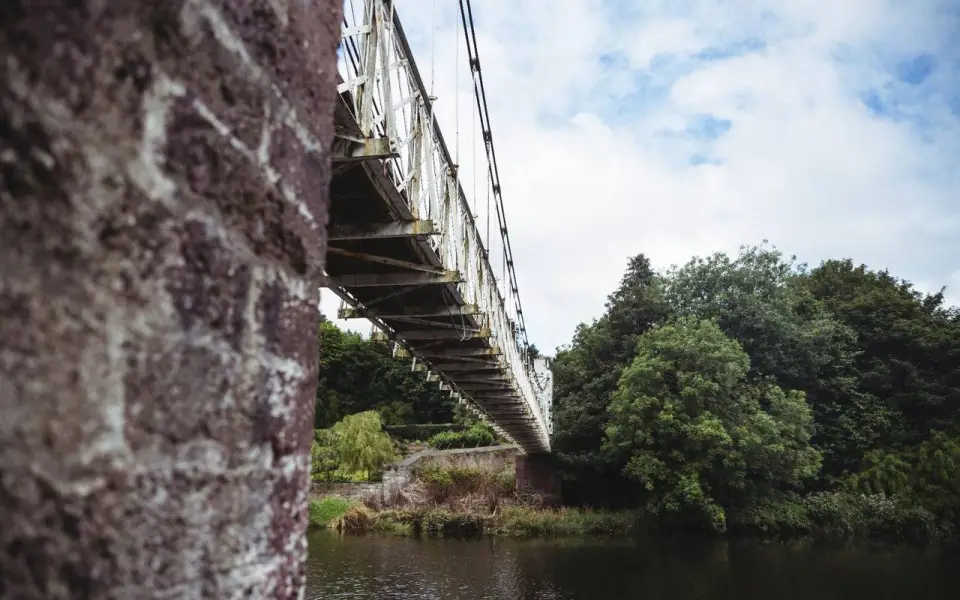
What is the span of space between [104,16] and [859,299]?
28.6 meters

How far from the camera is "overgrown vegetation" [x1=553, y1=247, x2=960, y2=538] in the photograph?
17047mm

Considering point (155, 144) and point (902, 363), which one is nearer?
point (155, 144)

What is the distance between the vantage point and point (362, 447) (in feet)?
77.9

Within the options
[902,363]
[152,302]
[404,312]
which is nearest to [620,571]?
[404,312]

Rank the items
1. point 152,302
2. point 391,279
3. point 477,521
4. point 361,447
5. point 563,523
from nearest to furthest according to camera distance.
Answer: point 152,302, point 391,279, point 563,523, point 477,521, point 361,447

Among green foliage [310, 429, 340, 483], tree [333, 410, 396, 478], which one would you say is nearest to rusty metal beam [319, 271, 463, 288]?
tree [333, 410, 396, 478]

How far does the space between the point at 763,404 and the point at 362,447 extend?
13.7m

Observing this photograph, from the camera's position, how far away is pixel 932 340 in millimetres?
22594

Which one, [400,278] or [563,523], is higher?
[400,278]

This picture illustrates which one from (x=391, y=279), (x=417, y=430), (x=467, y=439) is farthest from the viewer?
(x=417, y=430)

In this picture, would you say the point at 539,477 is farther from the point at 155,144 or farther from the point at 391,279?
the point at 155,144

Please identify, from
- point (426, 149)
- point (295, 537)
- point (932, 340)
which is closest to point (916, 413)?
point (932, 340)

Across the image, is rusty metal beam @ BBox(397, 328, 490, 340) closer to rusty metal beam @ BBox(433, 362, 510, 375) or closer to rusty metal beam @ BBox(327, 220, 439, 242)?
rusty metal beam @ BBox(433, 362, 510, 375)

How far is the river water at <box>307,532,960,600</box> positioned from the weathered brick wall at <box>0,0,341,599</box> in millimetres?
12647
